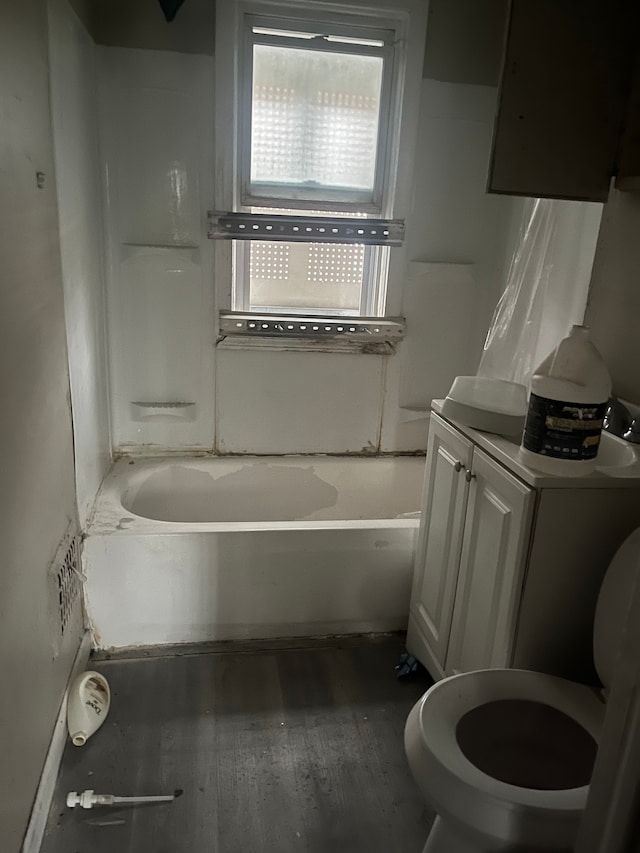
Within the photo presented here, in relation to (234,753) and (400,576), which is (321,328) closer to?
(400,576)

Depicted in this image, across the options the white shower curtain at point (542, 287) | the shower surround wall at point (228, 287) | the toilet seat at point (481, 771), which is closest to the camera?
the toilet seat at point (481, 771)

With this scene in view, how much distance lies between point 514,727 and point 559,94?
1.42 m

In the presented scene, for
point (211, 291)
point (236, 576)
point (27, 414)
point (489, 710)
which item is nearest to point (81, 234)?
point (211, 291)

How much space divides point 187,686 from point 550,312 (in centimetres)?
Answer: 158

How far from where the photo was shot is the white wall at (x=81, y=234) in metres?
1.73

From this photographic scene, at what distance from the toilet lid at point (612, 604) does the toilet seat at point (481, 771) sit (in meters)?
0.09

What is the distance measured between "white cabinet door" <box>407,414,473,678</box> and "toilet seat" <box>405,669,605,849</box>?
1.47ft

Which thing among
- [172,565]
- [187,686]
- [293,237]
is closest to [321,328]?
[293,237]

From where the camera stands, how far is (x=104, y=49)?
86.6 inches

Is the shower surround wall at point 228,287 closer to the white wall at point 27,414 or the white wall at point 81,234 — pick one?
the white wall at point 81,234

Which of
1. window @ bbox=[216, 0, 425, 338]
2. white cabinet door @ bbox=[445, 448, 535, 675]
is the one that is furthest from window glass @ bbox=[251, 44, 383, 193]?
white cabinet door @ bbox=[445, 448, 535, 675]

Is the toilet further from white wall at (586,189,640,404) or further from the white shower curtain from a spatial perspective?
the white shower curtain

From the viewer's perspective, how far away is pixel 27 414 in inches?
54.0

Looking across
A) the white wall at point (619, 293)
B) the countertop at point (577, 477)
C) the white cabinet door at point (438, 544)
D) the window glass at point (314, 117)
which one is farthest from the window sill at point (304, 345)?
the countertop at point (577, 477)
